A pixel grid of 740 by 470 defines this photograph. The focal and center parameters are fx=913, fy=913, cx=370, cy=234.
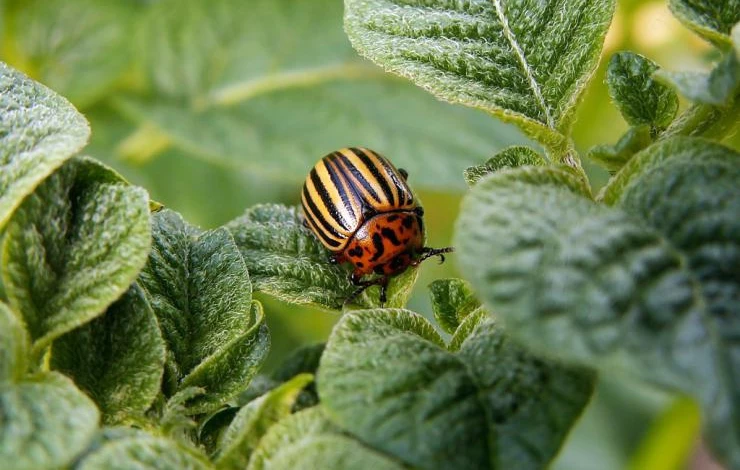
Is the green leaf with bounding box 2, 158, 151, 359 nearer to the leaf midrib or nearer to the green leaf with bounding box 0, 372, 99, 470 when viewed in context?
the green leaf with bounding box 0, 372, 99, 470

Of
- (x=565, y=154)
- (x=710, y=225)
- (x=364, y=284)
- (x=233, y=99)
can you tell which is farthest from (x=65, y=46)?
(x=710, y=225)

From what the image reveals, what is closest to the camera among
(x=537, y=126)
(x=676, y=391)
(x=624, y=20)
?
→ (x=676, y=391)

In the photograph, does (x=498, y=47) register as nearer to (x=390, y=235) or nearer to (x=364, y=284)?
(x=364, y=284)

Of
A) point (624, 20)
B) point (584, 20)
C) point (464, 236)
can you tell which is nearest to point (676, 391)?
point (464, 236)

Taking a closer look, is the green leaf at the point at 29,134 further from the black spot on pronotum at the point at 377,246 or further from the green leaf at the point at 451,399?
the black spot on pronotum at the point at 377,246

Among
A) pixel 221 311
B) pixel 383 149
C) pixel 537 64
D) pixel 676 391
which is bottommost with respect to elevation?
pixel 383 149

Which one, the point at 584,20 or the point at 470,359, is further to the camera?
the point at 584,20

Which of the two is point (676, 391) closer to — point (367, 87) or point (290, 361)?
point (290, 361)

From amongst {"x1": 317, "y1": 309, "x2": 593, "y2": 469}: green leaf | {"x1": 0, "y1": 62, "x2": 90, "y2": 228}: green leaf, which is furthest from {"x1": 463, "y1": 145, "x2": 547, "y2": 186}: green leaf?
{"x1": 0, "y1": 62, "x2": 90, "y2": 228}: green leaf
